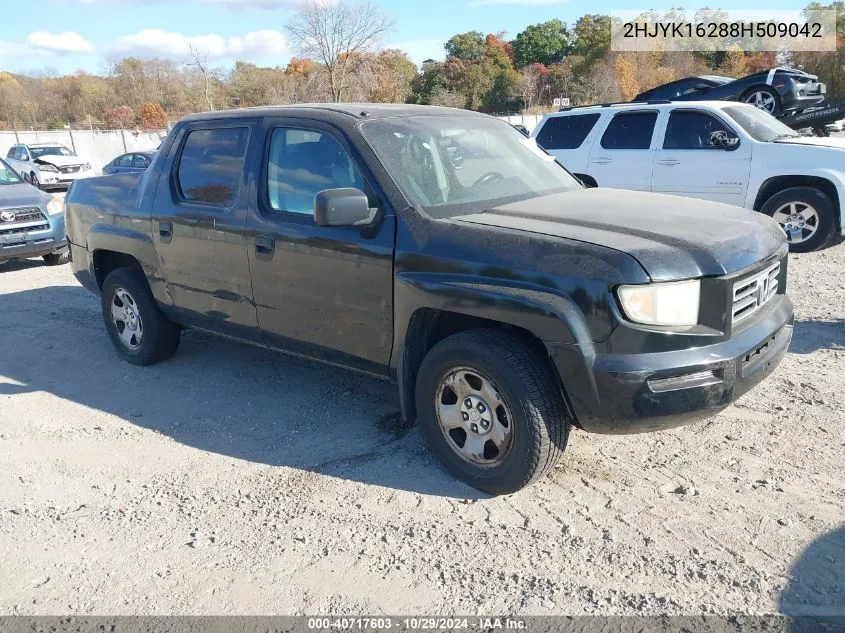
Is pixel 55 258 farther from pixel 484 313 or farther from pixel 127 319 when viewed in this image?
pixel 484 313

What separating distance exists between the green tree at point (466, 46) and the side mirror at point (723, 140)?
60.4 meters

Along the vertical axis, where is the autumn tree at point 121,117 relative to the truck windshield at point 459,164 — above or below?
above

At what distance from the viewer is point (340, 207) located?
137 inches

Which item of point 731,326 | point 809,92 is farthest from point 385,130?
point 809,92

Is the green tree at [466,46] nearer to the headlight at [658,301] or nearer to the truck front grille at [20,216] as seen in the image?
the truck front grille at [20,216]

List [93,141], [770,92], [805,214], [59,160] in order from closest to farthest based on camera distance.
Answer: [805,214], [770,92], [59,160], [93,141]

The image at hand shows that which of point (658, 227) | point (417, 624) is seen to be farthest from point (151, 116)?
point (417, 624)

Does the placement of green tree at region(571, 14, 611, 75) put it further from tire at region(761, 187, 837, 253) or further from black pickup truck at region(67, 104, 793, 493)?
black pickup truck at region(67, 104, 793, 493)

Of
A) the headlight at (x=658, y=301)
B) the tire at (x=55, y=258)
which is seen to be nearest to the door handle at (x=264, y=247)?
the headlight at (x=658, y=301)

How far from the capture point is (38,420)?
15.4ft

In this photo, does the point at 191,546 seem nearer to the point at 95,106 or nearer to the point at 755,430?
the point at 755,430

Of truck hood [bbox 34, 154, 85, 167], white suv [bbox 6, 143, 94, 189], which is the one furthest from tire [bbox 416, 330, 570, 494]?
truck hood [bbox 34, 154, 85, 167]

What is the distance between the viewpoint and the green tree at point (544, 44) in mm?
68562

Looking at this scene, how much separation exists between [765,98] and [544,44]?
59.2 m
